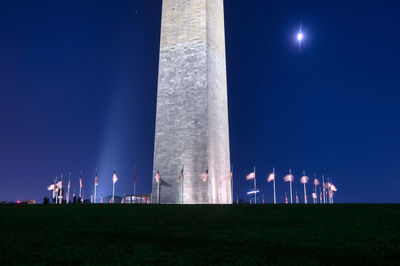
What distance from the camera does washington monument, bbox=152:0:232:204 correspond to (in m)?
28.5

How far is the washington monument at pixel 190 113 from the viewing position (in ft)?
93.4

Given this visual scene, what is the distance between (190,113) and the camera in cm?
2936
